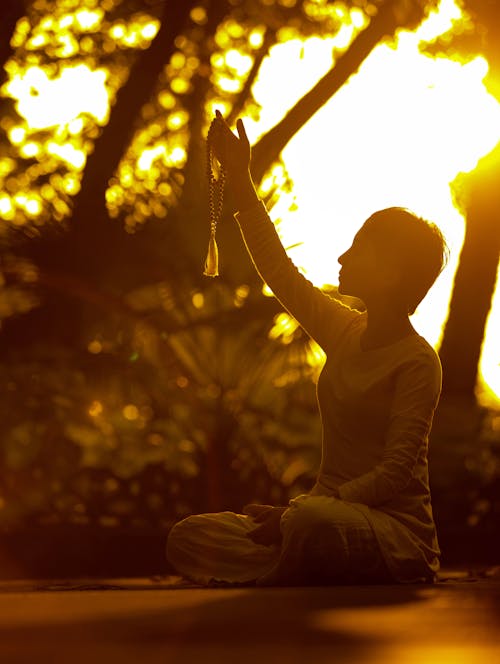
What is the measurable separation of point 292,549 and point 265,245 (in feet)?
3.26

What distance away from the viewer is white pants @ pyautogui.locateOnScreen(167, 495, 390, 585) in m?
4.11

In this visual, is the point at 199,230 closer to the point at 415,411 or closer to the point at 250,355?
the point at 250,355

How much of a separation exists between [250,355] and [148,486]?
90 centimetres

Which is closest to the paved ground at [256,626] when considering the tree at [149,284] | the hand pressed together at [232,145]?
the hand pressed together at [232,145]

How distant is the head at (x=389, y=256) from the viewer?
4387 millimetres


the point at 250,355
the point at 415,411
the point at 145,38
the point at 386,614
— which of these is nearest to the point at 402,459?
the point at 415,411

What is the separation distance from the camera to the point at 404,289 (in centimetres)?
443

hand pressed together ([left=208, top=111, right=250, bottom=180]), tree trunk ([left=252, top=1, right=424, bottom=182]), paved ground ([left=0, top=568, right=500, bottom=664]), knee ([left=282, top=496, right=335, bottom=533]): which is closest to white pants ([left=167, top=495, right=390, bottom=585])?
knee ([left=282, top=496, right=335, bottom=533])

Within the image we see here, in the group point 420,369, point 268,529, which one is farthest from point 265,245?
point 268,529

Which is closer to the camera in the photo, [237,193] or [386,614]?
[386,614]

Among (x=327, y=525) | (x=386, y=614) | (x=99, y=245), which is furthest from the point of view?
(x=99, y=245)

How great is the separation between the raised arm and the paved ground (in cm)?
92

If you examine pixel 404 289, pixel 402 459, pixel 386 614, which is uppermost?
pixel 404 289

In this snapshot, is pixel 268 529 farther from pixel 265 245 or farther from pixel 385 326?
pixel 265 245
